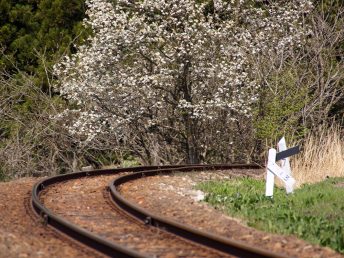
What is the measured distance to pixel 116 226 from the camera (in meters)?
10.8

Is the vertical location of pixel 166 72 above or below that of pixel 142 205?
above

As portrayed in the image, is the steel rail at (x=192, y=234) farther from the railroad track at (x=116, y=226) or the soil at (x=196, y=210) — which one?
the soil at (x=196, y=210)

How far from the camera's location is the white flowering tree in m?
24.0

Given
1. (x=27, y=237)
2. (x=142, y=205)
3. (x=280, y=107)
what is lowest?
(x=280, y=107)

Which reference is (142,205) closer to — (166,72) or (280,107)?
(166,72)

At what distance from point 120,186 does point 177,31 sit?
9696 millimetres

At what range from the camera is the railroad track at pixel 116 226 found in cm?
876

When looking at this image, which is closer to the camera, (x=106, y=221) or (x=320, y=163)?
(x=106, y=221)

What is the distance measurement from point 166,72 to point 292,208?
12378 millimetres

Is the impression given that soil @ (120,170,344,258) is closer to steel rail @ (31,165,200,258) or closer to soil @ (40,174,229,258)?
soil @ (40,174,229,258)

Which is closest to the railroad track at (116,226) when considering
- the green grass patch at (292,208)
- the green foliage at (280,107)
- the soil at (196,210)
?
the soil at (196,210)

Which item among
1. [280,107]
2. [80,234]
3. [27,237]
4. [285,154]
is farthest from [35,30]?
[80,234]

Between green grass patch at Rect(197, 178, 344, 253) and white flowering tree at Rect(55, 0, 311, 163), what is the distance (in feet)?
29.2

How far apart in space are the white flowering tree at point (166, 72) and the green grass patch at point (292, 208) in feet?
29.2
